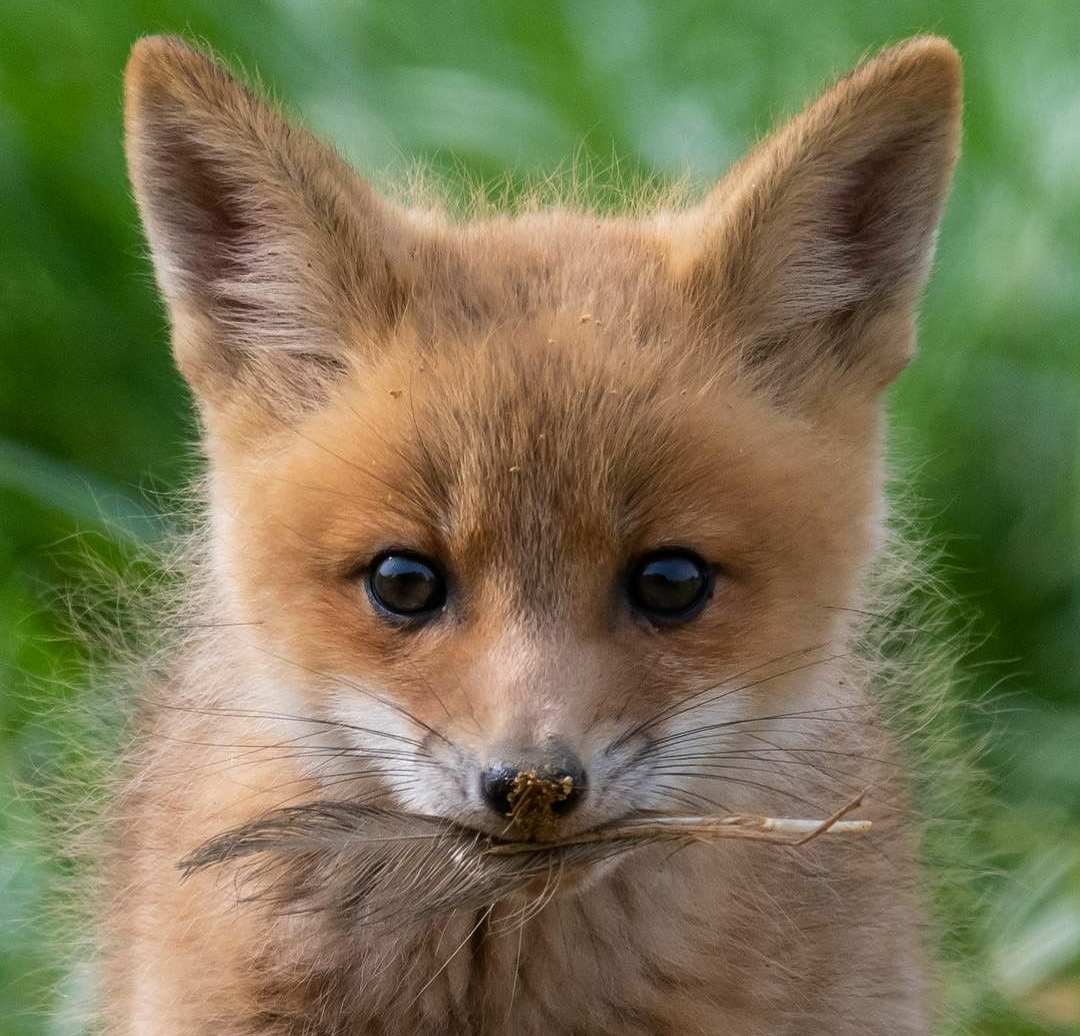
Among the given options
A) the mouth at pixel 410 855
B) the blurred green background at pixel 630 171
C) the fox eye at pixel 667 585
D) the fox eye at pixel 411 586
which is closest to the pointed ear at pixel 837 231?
the fox eye at pixel 667 585

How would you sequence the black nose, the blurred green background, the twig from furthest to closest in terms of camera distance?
the blurred green background, the twig, the black nose

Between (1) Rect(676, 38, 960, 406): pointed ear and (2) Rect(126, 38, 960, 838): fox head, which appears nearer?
(2) Rect(126, 38, 960, 838): fox head

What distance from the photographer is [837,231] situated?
7.53ft

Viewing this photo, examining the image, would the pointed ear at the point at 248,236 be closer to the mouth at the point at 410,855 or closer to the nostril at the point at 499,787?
the mouth at the point at 410,855

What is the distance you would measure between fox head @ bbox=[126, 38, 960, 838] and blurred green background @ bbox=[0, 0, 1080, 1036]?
1.01m

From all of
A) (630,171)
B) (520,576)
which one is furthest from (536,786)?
(630,171)

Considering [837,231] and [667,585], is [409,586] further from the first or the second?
[837,231]

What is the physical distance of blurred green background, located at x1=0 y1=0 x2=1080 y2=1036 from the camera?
10.2 ft

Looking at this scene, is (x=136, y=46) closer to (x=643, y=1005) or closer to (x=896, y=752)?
(x=643, y=1005)

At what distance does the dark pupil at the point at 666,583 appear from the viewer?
196cm

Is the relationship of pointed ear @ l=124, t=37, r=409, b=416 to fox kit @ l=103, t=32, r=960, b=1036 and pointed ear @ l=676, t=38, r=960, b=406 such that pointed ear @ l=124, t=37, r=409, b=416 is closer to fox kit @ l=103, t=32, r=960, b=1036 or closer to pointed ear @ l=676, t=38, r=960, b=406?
fox kit @ l=103, t=32, r=960, b=1036

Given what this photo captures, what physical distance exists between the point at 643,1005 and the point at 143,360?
1.99 meters

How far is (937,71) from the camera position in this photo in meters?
2.13

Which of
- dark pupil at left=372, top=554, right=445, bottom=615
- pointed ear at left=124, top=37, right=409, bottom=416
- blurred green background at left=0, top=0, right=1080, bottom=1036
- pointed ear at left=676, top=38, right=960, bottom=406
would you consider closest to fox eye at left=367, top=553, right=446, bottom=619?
dark pupil at left=372, top=554, right=445, bottom=615
